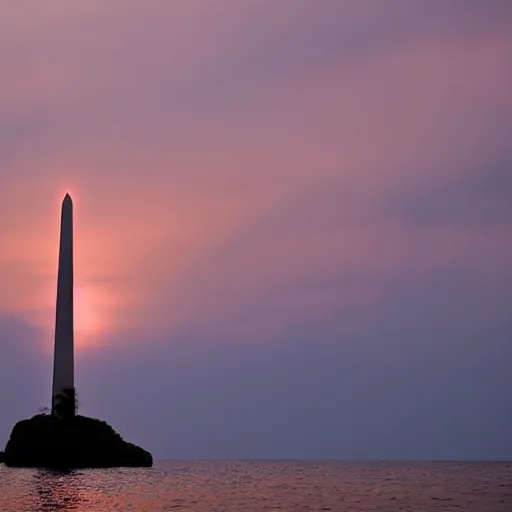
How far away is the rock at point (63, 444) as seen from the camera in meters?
99.1

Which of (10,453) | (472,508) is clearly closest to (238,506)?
(472,508)

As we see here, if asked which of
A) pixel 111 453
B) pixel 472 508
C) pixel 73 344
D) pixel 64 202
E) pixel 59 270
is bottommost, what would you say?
pixel 472 508

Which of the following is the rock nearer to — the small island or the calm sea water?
the small island

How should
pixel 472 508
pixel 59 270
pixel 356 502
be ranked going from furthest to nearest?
pixel 59 270 → pixel 356 502 → pixel 472 508

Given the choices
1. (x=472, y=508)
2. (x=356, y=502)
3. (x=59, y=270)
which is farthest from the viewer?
(x=59, y=270)

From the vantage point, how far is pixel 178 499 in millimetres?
60875

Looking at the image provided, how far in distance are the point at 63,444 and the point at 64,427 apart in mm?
2068

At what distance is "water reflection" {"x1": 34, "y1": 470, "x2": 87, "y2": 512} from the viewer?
5341 centimetres

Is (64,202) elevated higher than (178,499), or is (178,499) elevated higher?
(64,202)

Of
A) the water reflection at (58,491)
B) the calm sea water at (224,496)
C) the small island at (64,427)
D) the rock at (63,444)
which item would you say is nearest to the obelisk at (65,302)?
the small island at (64,427)

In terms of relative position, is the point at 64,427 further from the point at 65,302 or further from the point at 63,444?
the point at 65,302

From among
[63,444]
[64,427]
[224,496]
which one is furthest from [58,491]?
[64,427]

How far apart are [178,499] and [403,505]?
590 inches

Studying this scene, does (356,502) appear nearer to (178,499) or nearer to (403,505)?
(403,505)
